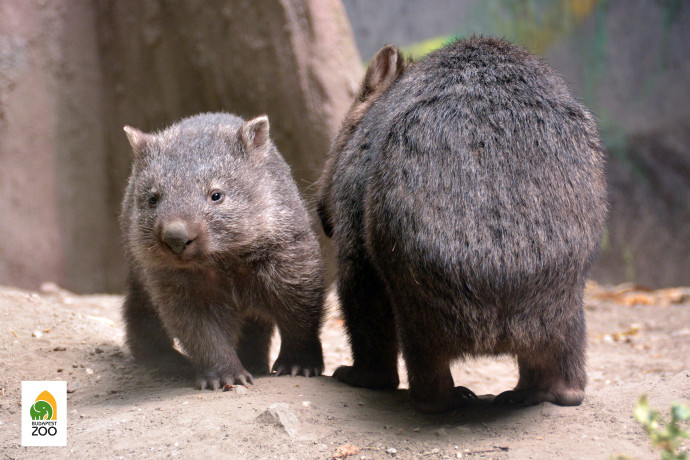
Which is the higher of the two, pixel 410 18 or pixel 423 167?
pixel 410 18

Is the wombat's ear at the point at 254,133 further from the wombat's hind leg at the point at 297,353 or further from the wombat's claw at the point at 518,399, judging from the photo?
the wombat's claw at the point at 518,399

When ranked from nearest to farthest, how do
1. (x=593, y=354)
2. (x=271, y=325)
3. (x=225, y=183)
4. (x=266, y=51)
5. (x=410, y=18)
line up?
1. (x=225, y=183)
2. (x=271, y=325)
3. (x=593, y=354)
4. (x=266, y=51)
5. (x=410, y=18)

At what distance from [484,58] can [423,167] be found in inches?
33.7

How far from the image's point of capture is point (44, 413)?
13.0 feet

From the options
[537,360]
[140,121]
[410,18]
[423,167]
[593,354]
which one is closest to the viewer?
[423,167]

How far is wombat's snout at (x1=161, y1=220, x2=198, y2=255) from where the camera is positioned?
395cm

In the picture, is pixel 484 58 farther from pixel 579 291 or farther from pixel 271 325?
pixel 271 325

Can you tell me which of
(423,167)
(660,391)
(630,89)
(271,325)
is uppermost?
(630,89)

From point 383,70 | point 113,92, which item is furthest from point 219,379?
point 113,92

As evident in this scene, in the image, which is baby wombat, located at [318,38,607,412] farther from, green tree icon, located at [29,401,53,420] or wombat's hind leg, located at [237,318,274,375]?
green tree icon, located at [29,401,53,420]

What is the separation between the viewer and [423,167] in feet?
11.6

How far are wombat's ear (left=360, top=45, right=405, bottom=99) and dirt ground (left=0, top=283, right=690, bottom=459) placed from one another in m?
2.04

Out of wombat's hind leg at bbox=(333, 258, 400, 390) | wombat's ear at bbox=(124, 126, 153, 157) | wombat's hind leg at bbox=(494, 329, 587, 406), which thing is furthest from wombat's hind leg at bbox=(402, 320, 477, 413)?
wombat's ear at bbox=(124, 126, 153, 157)

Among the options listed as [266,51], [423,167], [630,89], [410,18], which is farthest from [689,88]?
[423,167]
